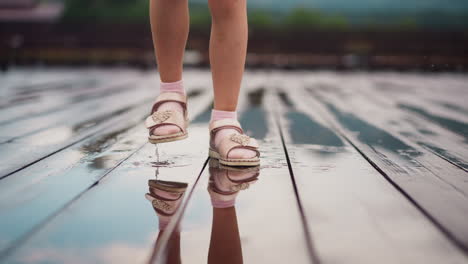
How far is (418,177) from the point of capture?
3.33 ft

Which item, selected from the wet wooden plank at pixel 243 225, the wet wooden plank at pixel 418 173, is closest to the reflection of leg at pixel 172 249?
the wet wooden plank at pixel 243 225

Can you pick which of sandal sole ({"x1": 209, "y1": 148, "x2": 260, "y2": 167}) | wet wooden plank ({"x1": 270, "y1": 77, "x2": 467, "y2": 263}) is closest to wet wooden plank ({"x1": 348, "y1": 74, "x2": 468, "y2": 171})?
wet wooden plank ({"x1": 270, "y1": 77, "x2": 467, "y2": 263})

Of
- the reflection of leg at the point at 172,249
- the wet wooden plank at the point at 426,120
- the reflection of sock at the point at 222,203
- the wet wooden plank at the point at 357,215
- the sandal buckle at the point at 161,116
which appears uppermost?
the sandal buckle at the point at 161,116

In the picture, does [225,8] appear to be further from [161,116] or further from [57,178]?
[57,178]

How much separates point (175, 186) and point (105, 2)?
18046mm

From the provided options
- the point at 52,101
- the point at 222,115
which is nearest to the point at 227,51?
the point at 222,115

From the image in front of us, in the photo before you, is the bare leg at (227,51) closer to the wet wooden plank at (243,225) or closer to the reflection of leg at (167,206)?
the wet wooden plank at (243,225)

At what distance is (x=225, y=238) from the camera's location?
687mm

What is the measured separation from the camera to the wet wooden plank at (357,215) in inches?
25.0

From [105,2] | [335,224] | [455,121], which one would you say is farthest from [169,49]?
[105,2]

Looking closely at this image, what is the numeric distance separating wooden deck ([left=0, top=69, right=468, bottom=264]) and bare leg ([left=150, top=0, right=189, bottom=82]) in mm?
177

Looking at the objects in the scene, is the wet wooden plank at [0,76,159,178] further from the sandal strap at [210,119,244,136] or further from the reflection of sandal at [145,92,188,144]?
the sandal strap at [210,119,244,136]

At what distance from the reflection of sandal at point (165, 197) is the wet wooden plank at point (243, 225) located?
0.02m

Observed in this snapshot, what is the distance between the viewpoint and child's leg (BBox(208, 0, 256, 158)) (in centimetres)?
117
